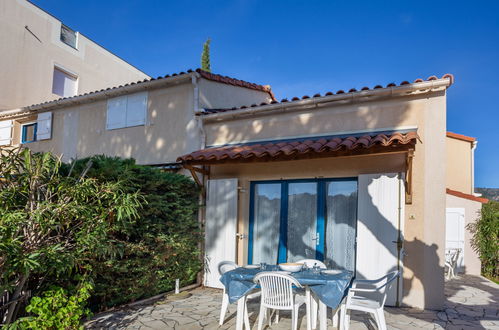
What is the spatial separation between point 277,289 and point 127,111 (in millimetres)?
8746

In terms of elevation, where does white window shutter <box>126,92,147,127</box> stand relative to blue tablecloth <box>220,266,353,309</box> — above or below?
above

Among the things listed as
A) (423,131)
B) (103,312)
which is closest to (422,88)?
(423,131)

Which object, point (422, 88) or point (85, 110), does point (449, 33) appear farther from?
point (85, 110)

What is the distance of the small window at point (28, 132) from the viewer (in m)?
15.1

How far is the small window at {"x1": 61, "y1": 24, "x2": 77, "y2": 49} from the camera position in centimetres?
2008

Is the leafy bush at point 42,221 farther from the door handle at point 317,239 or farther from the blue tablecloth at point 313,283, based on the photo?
the door handle at point 317,239

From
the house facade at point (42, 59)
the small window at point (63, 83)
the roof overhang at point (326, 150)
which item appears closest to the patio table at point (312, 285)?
the roof overhang at point (326, 150)

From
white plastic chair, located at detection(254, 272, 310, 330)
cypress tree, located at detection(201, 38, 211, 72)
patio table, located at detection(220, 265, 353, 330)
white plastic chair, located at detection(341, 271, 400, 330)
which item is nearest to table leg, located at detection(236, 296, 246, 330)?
patio table, located at detection(220, 265, 353, 330)

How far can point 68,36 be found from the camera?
2042cm

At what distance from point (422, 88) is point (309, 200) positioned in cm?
354

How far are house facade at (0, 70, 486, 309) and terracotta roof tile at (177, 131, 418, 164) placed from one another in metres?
0.03

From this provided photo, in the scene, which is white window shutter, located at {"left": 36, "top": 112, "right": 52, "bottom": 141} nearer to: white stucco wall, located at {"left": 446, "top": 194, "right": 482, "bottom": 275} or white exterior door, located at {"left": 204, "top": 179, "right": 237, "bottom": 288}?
white exterior door, located at {"left": 204, "top": 179, "right": 237, "bottom": 288}

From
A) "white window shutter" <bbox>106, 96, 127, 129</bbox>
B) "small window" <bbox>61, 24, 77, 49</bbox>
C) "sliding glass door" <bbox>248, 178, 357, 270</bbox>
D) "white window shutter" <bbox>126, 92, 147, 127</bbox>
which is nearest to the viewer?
"sliding glass door" <bbox>248, 178, 357, 270</bbox>

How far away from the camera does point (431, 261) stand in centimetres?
750
